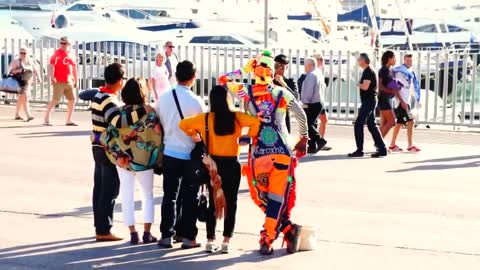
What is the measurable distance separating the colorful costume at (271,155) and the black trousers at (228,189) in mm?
188

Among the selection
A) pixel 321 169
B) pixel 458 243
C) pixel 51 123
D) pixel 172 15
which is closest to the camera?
pixel 458 243

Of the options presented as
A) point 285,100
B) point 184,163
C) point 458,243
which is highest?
point 285,100

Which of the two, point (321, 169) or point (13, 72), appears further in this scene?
point (13, 72)

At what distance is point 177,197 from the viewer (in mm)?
9125

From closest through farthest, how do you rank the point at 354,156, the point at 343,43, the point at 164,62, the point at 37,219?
the point at 37,219
the point at 354,156
the point at 164,62
the point at 343,43

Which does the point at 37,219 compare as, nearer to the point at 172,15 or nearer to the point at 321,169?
the point at 321,169

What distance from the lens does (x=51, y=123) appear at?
18.7m

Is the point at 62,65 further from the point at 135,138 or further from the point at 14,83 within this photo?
the point at 135,138

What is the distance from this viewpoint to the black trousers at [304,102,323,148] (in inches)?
604

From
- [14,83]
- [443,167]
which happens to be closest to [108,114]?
[443,167]

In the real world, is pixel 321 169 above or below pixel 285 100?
below

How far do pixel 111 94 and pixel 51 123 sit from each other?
383 inches

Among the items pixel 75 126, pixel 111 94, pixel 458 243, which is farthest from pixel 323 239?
pixel 75 126

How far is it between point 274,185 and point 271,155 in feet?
0.84
